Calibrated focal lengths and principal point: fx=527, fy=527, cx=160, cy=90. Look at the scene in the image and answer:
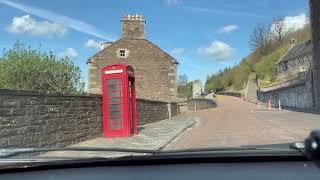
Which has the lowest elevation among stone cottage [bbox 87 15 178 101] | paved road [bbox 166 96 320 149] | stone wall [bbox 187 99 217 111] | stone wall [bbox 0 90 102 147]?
paved road [bbox 166 96 320 149]

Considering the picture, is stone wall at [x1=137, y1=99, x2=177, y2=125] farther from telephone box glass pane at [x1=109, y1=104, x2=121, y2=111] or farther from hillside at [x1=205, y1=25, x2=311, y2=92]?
hillside at [x1=205, y1=25, x2=311, y2=92]

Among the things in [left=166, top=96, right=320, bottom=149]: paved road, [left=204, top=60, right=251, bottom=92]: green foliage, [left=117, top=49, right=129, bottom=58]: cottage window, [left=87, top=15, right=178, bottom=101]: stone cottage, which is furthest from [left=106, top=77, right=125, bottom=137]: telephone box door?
[left=204, top=60, right=251, bottom=92]: green foliage

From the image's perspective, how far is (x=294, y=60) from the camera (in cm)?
9338

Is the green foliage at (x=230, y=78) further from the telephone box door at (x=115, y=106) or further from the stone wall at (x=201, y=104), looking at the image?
the telephone box door at (x=115, y=106)

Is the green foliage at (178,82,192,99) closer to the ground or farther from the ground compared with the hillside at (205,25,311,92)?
closer to the ground

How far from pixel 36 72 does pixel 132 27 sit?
82.6 ft

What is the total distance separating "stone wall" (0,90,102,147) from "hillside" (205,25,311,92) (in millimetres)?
87626

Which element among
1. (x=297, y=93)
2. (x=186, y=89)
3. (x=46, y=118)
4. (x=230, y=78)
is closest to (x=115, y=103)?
(x=46, y=118)

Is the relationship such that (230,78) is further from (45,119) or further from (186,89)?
(45,119)

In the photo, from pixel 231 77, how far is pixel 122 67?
346 ft

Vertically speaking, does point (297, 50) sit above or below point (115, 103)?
above

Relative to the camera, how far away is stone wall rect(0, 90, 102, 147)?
1102cm

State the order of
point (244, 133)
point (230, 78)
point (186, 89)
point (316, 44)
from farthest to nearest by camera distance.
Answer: point (230, 78)
point (186, 89)
point (316, 44)
point (244, 133)

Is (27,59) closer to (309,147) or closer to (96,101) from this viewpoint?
(96,101)
